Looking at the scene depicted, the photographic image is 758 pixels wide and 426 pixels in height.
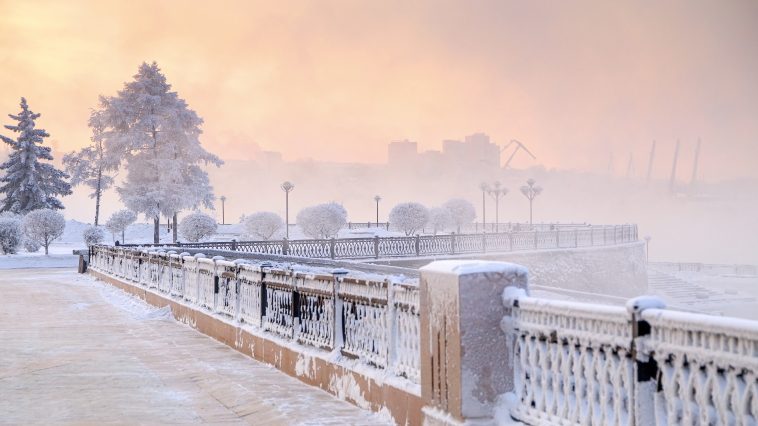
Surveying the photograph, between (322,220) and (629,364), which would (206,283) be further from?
(322,220)

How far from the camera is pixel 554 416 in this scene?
4.95 metres

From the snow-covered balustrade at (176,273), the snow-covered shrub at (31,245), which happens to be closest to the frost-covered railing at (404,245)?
the snow-covered balustrade at (176,273)

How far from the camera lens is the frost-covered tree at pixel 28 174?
59375 millimetres

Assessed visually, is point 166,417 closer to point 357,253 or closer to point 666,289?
point 357,253

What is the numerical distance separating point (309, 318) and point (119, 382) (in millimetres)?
2469

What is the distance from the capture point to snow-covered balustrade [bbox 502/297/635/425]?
4367 millimetres

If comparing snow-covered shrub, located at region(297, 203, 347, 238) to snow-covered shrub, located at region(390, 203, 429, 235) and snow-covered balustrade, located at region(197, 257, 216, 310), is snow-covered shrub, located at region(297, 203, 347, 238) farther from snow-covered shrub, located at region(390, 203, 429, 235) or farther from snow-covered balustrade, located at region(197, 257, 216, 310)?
snow-covered balustrade, located at region(197, 257, 216, 310)

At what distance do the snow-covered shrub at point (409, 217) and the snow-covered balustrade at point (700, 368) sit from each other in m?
59.6

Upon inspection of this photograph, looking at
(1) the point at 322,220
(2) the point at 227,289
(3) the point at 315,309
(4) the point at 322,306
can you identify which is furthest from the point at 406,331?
(1) the point at 322,220

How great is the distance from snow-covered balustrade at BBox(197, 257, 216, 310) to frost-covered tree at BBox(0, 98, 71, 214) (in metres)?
50.6

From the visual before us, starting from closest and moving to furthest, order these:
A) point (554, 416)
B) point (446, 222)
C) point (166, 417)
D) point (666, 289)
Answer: point (554, 416) < point (166, 417) < point (666, 289) < point (446, 222)

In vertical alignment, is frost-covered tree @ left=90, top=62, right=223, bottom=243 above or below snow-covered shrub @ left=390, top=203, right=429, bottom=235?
above

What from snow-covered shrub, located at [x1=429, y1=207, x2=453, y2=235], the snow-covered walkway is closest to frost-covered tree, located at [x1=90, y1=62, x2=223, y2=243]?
snow-covered shrub, located at [x1=429, y1=207, x2=453, y2=235]

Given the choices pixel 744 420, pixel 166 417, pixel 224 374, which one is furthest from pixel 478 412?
pixel 224 374
